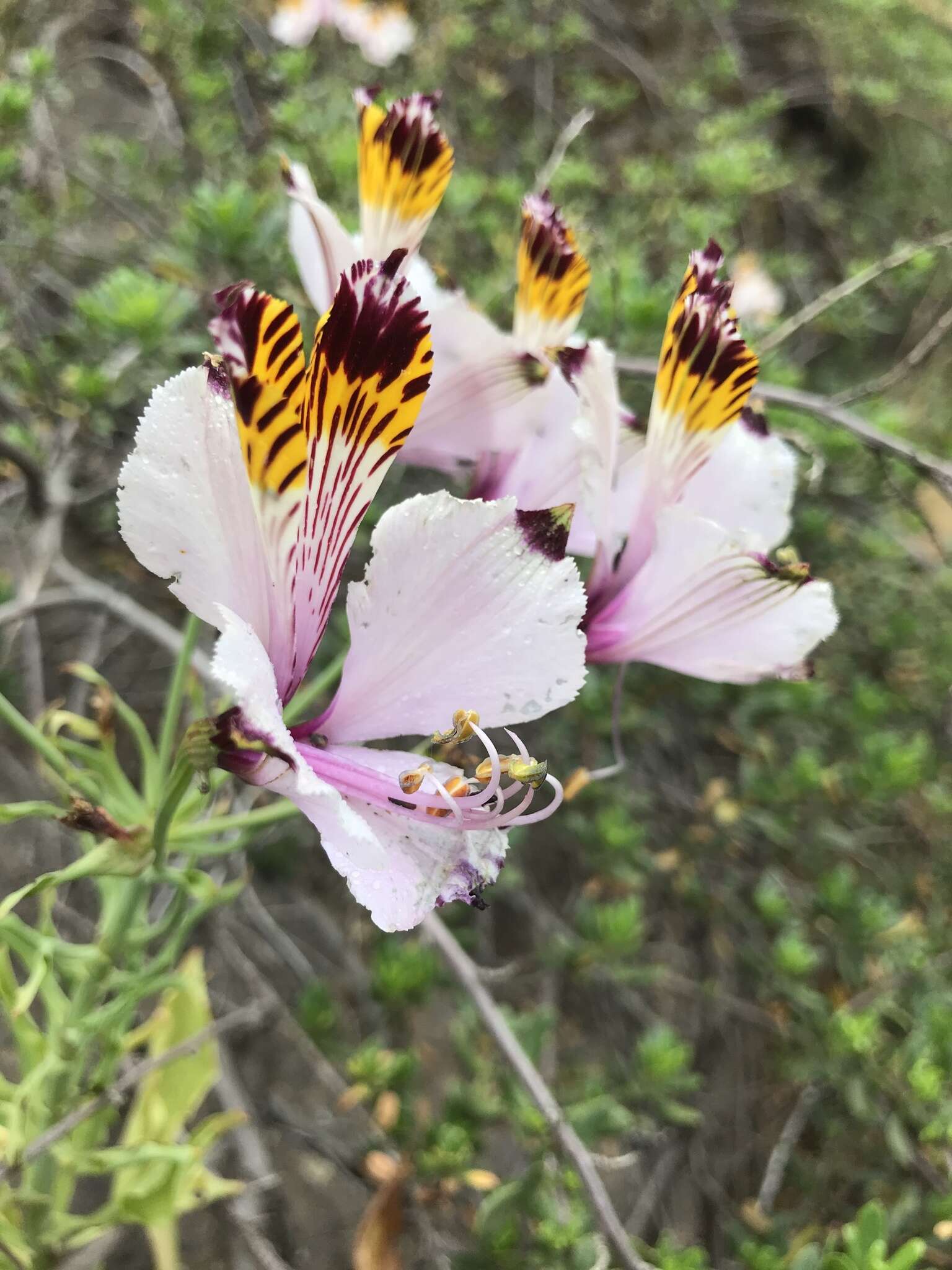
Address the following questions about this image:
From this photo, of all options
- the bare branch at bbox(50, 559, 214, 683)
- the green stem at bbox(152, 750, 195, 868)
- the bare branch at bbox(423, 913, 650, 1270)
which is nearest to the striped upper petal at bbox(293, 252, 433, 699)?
the green stem at bbox(152, 750, 195, 868)

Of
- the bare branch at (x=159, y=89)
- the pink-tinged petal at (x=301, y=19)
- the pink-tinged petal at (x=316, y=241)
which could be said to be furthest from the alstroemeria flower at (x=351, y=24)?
the pink-tinged petal at (x=316, y=241)

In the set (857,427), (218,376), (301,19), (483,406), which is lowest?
(857,427)

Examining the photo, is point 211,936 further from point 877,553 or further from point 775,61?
point 775,61

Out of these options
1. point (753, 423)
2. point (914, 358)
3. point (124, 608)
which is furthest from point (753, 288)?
point (124, 608)

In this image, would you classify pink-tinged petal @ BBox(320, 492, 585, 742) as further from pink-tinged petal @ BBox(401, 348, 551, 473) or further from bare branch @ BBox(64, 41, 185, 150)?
Answer: bare branch @ BBox(64, 41, 185, 150)

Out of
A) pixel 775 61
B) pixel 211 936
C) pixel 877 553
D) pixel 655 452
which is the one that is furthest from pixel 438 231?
pixel 775 61

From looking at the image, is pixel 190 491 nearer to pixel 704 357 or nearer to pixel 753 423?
pixel 704 357
